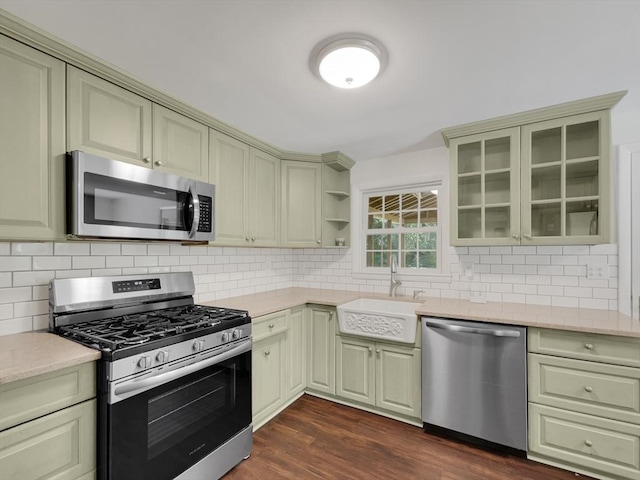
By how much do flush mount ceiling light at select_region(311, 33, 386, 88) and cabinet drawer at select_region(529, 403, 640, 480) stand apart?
7.46 ft

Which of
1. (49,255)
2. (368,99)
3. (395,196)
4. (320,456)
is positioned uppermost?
(368,99)

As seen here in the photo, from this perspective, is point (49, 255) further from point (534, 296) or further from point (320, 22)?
point (534, 296)

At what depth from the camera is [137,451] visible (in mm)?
1397

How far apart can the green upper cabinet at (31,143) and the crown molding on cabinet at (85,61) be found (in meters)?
0.04

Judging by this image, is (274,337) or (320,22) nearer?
(320,22)

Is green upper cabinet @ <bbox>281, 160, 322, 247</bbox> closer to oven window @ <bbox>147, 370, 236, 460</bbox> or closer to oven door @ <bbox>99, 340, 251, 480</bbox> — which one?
oven door @ <bbox>99, 340, 251, 480</bbox>

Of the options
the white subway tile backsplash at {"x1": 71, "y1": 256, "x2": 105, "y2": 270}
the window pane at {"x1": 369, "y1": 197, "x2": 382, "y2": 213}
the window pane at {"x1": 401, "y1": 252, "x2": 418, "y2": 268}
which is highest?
the window pane at {"x1": 369, "y1": 197, "x2": 382, "y2": 213}

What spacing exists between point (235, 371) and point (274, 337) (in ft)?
1.75

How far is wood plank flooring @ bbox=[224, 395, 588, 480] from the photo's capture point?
1871 millimetres

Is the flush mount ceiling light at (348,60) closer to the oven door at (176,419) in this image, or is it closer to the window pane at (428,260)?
the oven door at (176,419)

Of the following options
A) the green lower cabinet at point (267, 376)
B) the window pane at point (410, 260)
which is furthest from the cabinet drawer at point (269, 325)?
the window pane at point (410, 260)

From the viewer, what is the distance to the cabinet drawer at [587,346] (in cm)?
175

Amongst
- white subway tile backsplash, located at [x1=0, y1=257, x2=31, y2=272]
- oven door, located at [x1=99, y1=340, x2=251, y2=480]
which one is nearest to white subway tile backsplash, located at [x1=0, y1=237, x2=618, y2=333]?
white subway tile backsplash, located at [x1=0, y1=257, x2=31, y2=272]

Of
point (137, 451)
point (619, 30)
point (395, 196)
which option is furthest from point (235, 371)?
point (619, 30)
